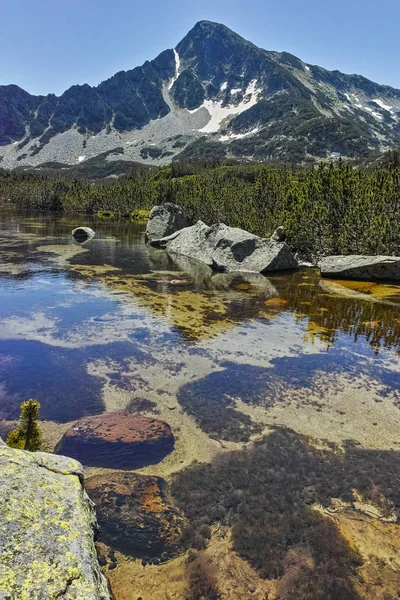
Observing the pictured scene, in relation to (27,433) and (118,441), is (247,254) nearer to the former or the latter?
(118,441)

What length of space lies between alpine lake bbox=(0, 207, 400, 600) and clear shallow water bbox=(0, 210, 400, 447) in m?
0.06

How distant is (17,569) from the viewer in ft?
10.4

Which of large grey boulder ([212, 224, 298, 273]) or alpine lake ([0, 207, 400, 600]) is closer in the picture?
alpine lake ([0, 207, 400, 600])

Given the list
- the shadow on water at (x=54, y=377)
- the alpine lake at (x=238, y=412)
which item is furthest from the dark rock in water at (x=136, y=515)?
the shadow on water at (x=54, y=377)

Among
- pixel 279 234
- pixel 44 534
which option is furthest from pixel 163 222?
pixel 44 534

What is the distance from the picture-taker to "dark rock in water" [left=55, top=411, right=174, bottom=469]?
294 inches

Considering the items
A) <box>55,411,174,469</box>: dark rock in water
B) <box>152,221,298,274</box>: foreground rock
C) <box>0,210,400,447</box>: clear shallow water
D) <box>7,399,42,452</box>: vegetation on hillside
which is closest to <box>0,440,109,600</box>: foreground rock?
<box>7,399,42,452</box>: vegetation on hillside

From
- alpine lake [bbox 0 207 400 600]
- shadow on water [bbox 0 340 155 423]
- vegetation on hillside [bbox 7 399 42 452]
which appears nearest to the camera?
alpine lake [bbox 0 207 400 600]

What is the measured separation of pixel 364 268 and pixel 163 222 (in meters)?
27.4

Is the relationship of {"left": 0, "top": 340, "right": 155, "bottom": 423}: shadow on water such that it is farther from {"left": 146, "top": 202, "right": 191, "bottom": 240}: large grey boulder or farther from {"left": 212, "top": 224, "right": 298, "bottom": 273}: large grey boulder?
{"left": 146, "top": 202, "right": 191, "bottom": 240}: large grey boulder

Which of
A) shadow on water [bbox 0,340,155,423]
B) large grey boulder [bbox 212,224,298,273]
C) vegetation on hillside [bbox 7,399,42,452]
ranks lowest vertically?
shadow on water [bbox 0,340,155,423]

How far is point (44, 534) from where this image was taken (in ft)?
11.9

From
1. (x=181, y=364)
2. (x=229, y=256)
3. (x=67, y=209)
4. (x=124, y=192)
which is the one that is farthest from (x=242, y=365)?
(x=67, y=209)

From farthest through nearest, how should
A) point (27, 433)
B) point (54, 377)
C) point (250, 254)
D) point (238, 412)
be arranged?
1. point (250, 254)
2. point (54, 377)
3. point (238, 412)
4. point (27, 433)
